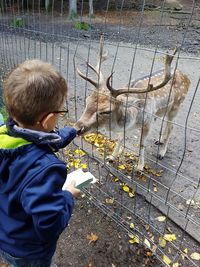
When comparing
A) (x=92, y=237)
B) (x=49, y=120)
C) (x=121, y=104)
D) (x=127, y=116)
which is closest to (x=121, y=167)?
(x=127, y=116)

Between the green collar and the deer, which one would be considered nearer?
the green collar

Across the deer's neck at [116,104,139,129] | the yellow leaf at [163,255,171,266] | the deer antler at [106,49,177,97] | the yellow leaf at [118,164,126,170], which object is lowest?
the yellow leaf at [118,164,126,170]

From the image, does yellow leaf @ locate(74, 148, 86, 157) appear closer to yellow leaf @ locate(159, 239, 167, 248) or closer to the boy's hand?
yellow leaf @ locate(159, 239, 167, 248)

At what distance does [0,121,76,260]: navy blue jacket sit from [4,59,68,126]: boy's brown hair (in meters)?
0.10

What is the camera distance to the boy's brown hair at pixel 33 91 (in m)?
1.61

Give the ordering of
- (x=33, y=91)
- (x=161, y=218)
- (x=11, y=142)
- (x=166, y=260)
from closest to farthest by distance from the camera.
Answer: (x=33, y=91), (x=11, y=142), (x=166, y=260), (x=161, y=218)

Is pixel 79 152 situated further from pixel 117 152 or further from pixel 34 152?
pixel 34 152

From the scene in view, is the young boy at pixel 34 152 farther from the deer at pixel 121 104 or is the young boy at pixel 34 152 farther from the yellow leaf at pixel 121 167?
the yellow leaf at pixel 121 167

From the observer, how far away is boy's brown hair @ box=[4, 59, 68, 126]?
5.29ft

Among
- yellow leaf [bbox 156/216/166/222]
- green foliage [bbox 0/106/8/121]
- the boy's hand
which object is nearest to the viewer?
the boy's hand

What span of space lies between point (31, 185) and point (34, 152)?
0.52ft

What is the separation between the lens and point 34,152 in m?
1.68

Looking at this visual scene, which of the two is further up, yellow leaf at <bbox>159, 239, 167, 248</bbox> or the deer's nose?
the deer's nose

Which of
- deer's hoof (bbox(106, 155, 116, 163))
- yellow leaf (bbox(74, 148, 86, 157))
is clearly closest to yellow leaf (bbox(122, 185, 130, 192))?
deer's hoof (bbox(106, 155, 116, 163))
